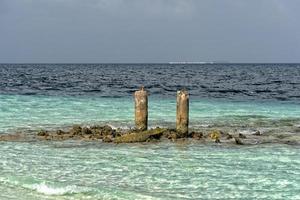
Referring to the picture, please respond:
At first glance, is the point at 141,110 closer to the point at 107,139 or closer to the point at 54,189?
the point at 107,139

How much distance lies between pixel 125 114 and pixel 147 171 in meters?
15.2

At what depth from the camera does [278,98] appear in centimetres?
4269

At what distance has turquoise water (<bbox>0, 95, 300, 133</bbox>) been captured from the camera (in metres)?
Answer: 24.0

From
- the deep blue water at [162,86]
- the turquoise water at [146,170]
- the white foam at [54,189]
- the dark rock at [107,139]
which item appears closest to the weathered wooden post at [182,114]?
the turquoise water at [146,170]

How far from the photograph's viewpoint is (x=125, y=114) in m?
28.5

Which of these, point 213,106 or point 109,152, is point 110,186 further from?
point 213,106

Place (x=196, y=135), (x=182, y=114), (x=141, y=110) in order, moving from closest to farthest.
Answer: (x=196, y=135) → (x=182, y=114) → (x=141, y=110)

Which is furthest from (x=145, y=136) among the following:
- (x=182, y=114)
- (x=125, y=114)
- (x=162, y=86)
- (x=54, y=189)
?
(x=162, y=86)

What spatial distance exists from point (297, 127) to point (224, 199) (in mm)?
12838

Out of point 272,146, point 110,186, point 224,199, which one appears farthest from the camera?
point 272,146

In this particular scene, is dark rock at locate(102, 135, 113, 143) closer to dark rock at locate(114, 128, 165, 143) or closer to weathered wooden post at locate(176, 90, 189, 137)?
dark rock at locate(114, 128, 165, 143)

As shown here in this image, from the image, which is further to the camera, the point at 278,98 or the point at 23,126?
the point at 278,98

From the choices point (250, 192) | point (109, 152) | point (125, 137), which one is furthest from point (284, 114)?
point (250, 192)

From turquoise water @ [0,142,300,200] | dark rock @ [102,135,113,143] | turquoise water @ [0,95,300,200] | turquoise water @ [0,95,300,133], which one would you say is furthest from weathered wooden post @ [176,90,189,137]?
turquoise water @ [0,95,300,133]
